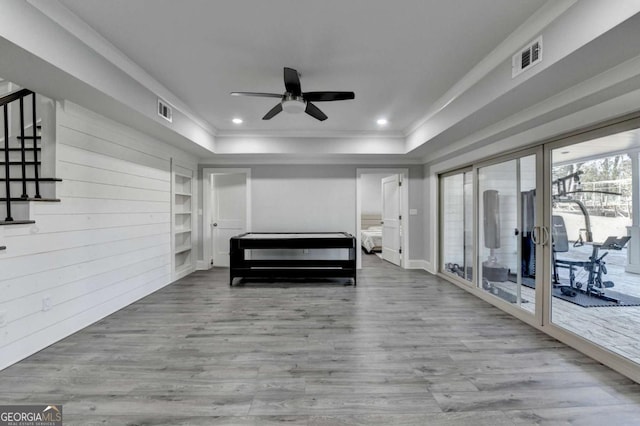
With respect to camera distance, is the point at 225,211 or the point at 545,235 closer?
the point at 545,235

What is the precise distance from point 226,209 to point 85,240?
10.3 ft

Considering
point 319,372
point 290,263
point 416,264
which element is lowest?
point 319,372

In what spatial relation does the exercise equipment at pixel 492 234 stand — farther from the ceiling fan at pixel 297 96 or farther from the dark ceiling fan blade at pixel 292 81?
the dark ceiling fan blade at pixel 292 81

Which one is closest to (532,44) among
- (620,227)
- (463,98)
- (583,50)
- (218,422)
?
(583,50)

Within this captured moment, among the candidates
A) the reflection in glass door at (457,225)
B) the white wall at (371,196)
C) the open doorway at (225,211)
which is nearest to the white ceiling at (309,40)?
the reflection in glass door at (457,225)

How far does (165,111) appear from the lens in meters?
3.49

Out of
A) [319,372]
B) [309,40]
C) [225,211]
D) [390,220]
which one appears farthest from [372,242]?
[309,40]

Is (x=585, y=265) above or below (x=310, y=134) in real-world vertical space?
below

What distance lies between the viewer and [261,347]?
2.57m

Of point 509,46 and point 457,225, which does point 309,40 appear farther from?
point 457,225

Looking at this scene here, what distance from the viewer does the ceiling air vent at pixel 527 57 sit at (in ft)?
6.82

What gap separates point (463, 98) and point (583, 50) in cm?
139

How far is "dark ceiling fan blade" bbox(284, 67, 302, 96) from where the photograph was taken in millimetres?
2451

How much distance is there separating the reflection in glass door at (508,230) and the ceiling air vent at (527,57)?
4.05 feet
